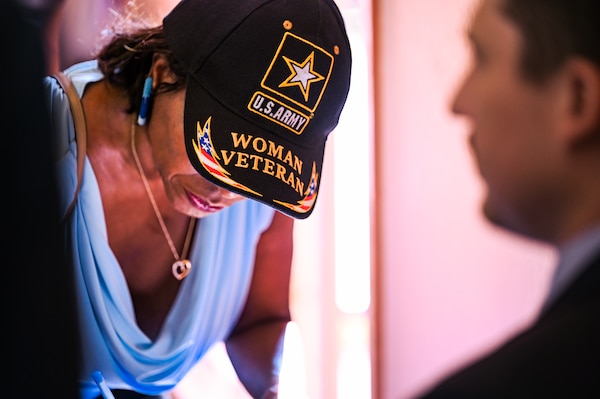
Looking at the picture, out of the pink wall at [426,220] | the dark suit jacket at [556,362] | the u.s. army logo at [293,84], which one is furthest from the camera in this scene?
the pink wall at [426,220]

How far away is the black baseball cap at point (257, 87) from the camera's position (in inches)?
43.6

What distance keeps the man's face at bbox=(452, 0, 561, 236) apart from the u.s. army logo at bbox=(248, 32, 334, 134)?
0.30 meters

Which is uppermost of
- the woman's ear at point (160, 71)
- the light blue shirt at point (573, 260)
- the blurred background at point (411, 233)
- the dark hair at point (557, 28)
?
the dark hair at point (557, 28)

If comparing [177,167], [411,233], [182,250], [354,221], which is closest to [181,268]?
[182,250]

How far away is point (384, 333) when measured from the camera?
6.53 feet

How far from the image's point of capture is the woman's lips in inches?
49.2

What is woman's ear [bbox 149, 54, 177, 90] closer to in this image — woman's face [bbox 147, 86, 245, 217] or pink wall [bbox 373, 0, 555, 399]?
woman's face [bbox 147, 86, 245, 217]

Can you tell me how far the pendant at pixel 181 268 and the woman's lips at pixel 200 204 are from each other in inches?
3.8

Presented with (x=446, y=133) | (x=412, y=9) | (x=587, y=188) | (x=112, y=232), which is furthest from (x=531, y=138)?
(x=112, y=232)

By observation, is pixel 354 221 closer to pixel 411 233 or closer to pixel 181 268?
pixel 411 233

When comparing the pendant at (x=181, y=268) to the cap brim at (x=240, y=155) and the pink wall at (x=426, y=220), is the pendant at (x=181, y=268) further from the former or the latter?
the pink wall at (x=426, y=220)

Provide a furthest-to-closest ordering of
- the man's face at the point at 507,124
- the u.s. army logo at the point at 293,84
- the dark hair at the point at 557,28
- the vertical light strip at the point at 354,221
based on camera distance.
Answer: the vertical light strip at the point at 354,221 < the man's face at the point at 507,124 < the u.s. army logo at the point at 293,84 < the dark hair at the point at 557,28

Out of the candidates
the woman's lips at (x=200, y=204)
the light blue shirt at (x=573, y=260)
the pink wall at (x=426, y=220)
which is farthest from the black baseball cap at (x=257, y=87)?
the pink wall at (x=426, y=220)

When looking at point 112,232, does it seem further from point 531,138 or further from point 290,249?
point 531,138
